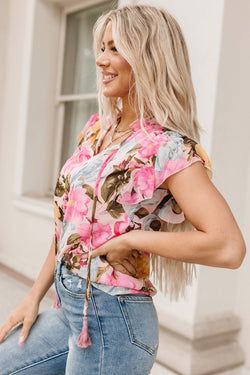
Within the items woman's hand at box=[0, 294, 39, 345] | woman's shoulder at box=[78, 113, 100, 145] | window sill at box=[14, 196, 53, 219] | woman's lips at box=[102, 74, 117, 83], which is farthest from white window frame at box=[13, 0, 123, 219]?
woman's lips at box=[102, 74, 117, 83]

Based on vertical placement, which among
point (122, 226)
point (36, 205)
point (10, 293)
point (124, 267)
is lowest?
point (10, 293)

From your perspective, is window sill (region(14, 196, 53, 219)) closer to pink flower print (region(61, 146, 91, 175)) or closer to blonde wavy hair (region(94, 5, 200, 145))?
pink flower print (region(61, 146, 91, 175))

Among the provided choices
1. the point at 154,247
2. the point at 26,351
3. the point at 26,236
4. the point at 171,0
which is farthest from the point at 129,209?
the point at 26,236

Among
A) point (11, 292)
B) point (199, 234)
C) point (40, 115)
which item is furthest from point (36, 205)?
point (199, 234)

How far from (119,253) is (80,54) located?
11.1 ft

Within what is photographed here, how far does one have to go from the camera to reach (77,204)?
3.74 feet

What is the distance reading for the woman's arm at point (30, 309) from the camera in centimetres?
128

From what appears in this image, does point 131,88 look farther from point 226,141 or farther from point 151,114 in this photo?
point 226,141

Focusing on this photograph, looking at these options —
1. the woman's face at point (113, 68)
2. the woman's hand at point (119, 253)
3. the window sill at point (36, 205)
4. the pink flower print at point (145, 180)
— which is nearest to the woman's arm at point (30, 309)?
the woman's hand at point (119, 253)

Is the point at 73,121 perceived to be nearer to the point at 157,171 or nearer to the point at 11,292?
the point at 11,292

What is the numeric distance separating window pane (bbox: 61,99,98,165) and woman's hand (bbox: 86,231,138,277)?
9.85 feet

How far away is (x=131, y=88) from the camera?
3.93 feet

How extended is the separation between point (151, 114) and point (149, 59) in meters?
0.14

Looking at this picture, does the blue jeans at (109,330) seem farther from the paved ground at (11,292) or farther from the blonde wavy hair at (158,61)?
the paved ground at (11,292)
